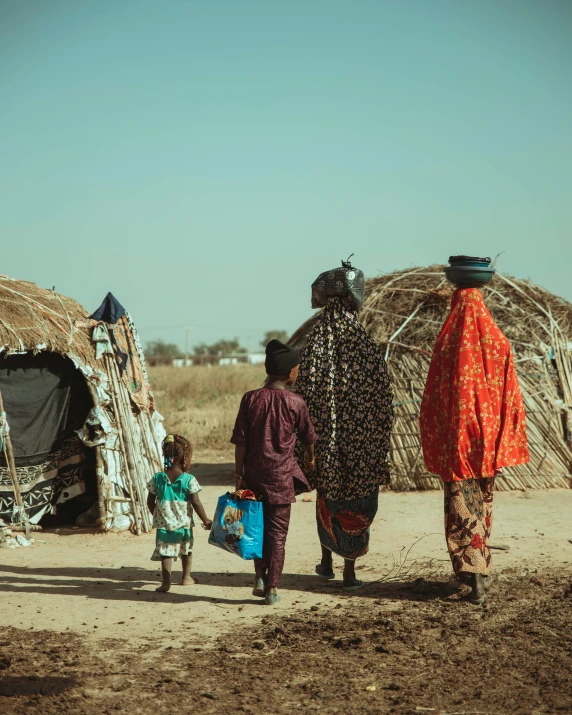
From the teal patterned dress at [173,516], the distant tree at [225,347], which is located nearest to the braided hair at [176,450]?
the teal patterned dress at [173,516]

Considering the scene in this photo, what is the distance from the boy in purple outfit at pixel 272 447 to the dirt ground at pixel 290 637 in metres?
0.37

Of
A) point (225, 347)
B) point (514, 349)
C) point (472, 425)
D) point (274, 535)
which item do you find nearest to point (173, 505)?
point (274, 535)

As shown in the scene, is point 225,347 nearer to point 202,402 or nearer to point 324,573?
point 202,402

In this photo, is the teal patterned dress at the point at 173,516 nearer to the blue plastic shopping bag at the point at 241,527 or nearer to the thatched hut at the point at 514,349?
the blue plastic shopping bag at the point at 241,527

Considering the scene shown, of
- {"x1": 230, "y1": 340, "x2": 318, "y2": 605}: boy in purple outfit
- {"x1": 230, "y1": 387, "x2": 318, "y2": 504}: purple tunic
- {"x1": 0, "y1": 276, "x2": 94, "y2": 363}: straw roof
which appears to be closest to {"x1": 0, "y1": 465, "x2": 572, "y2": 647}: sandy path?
{"x1": 230, "y1": 340, "x2": 318, "y2": 605}: boy in purple outfit

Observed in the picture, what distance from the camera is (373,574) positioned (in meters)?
5.95

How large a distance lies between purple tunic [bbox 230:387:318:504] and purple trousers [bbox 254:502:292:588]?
0.20 feet

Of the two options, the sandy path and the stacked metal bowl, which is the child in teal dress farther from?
the stacked metal bowl

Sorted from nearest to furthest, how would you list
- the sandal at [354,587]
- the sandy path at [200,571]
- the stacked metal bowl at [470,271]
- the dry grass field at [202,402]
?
the sandy path at [200,571], the stacked metal bowl at [470,271], the sandal at [354,587], the dry grass field at [202,402]

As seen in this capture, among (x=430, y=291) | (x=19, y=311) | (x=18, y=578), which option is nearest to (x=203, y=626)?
(x=18, y=578)

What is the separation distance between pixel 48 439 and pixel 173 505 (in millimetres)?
2936

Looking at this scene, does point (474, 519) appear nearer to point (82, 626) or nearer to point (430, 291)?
point (82, 626)

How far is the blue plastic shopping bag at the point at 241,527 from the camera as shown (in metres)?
4.95

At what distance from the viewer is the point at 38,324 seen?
302 inches
